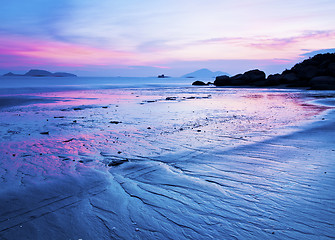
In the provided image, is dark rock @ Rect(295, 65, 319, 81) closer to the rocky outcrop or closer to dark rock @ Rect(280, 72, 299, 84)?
dark rock @ Rect(280, 72, 299, 84)

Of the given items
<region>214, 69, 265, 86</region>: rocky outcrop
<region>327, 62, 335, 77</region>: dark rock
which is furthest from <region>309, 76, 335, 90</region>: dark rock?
<region>214, 69, 265, 86</region>: rocky outcrop

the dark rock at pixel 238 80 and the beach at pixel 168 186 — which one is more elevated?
the dark rock at pixel 238 80

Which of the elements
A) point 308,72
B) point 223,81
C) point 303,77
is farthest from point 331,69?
point 223,81

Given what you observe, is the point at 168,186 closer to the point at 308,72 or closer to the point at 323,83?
the point at 323,83

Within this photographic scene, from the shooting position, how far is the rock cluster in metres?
38.5

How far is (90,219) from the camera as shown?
325cm

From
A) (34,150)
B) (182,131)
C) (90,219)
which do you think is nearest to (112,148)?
(34,150)

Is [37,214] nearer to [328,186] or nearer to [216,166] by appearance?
[216,166]

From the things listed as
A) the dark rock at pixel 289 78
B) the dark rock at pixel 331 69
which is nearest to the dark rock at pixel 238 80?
the dark rock at pixel 289 78

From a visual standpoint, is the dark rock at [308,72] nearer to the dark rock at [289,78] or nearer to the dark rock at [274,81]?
the dark rock at [289,78]

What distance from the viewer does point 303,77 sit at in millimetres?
45844

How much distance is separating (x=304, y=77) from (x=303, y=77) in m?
0.19

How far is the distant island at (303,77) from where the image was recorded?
127 ft

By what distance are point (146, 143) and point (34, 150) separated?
313cm
